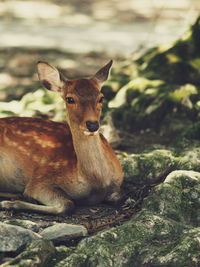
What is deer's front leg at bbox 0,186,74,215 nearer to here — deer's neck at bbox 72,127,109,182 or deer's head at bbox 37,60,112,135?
deer's neck at bbox 72,127,109,182

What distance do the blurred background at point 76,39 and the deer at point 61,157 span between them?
8.37 feet

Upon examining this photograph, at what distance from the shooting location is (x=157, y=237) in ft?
22.3

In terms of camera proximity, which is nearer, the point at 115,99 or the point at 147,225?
the point at 147,225

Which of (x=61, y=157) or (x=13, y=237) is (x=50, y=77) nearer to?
(x=61, y=157)

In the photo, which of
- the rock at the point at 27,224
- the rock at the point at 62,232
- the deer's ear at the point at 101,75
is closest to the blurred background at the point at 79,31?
the deer's ear at the point at 101,75

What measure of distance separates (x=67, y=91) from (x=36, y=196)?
1.18 metres

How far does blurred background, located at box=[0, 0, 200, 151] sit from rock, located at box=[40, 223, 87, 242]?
4.18 m

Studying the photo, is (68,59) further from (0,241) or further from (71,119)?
(0,241)

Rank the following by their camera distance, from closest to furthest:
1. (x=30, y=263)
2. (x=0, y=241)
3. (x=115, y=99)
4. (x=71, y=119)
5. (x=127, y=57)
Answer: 1. (x=30, y=263)
2. (x=0, y=241)
3. (x=71, y=119)
4. (x=115, y=99)
5. (x=127, y=57)

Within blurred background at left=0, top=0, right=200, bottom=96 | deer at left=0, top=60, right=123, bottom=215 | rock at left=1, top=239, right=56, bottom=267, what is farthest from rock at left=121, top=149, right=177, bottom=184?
blurred background at left=0, top=0, right=200, bottom=96

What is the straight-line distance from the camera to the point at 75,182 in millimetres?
8000

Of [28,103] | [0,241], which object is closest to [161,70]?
[28,103]

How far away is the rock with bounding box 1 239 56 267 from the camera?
6.06 metres

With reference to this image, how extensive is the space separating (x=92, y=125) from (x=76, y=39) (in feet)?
30.4
